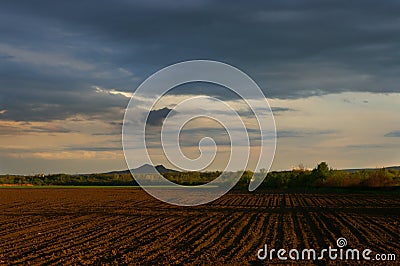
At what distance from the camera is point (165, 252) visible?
15.7 m

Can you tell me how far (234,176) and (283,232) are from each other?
9244 cm

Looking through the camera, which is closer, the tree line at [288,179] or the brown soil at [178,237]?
the brown soil at [178,237]

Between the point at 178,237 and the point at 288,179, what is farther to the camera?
the point at 288,179

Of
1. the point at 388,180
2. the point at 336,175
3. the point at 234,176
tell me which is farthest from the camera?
the point at 234,176

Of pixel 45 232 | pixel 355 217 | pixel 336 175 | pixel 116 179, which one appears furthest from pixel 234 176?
pixel 45 232

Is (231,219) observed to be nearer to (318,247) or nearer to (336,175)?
(318,247)

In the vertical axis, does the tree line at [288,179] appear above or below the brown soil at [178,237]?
above

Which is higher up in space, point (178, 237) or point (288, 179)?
point (288, 179)

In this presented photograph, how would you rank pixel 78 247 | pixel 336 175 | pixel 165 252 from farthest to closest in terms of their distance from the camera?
pixel 336 175 → pixel 78 247 → pixel 165 252

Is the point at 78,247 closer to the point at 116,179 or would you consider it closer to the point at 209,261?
the point at 209,261

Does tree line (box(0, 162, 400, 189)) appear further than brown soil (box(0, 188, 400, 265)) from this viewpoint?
Yes

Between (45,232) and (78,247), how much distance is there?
199 inches

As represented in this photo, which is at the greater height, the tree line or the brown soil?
the tree line

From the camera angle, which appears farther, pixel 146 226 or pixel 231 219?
pixel 231 219
